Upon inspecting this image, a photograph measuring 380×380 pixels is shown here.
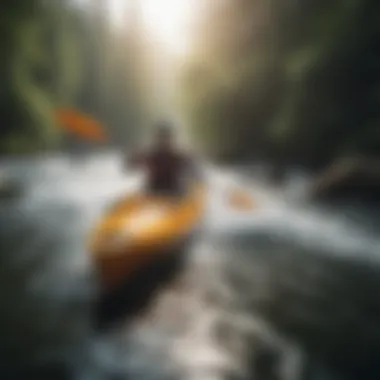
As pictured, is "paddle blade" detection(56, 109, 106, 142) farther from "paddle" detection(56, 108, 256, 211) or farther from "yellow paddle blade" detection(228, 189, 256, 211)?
"yellow paddle blade" detection(228, 189, 256, 211)

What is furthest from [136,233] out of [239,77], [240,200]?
[239,77]

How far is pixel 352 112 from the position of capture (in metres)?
1.49

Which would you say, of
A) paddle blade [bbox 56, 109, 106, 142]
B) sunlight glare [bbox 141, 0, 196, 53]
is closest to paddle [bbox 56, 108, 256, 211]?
paddle blade [bbox 56, 109, 106, 142]

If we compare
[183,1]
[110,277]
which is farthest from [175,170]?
[183,1]

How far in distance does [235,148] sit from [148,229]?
30 centimetres

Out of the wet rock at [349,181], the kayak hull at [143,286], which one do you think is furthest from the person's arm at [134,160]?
the wet rock at [349,181]

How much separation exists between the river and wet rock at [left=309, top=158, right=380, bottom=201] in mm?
34

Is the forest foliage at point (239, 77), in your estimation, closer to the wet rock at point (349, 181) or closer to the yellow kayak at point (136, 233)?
the wet rock at point (349, 181)

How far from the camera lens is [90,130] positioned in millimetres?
1495

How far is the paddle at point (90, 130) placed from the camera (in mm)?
1494

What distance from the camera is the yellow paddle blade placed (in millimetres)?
1516

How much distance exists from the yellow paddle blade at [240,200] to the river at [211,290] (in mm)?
16

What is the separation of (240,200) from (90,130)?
0.41 metres

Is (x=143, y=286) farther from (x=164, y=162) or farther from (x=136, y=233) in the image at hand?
(x=164, y=162)
